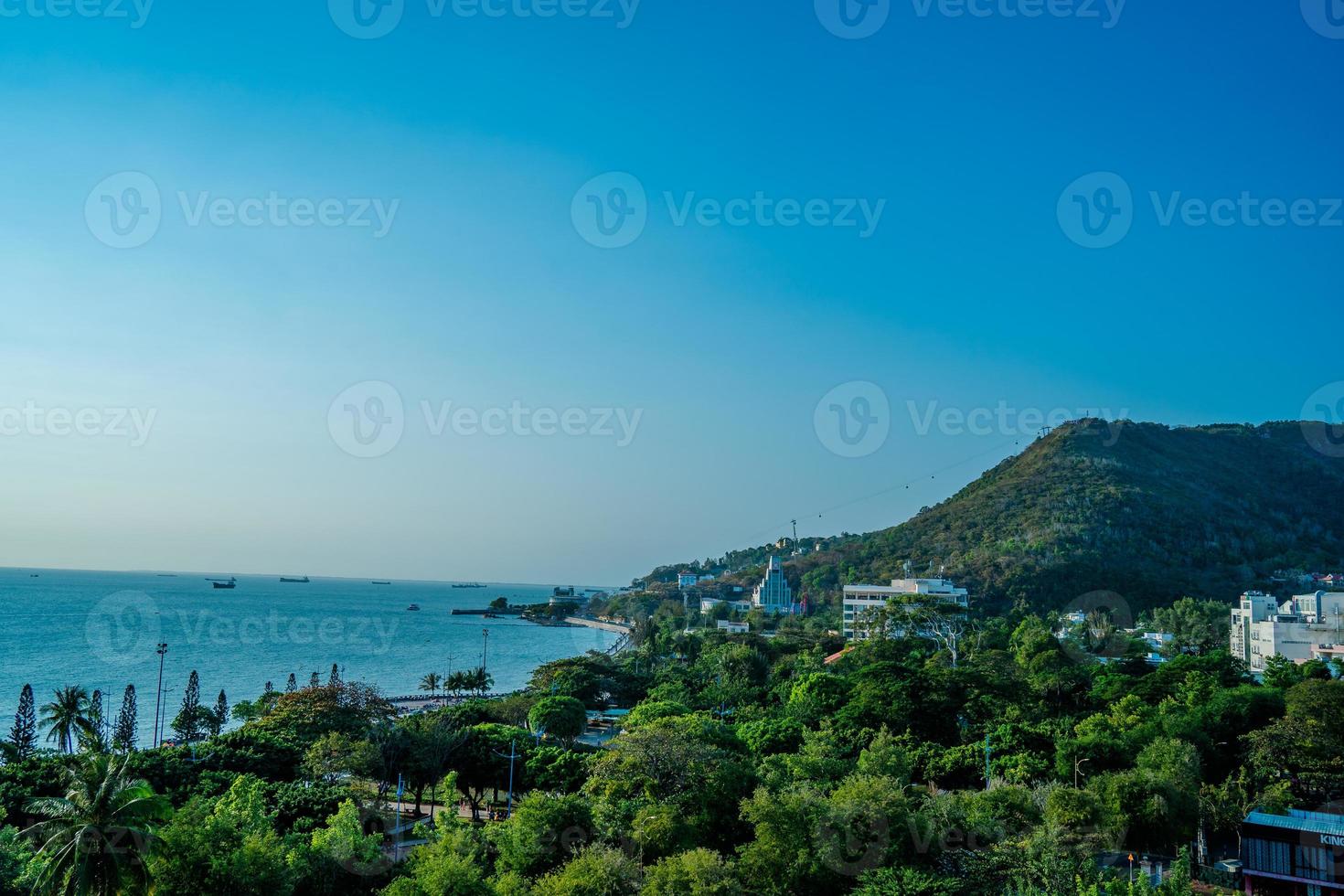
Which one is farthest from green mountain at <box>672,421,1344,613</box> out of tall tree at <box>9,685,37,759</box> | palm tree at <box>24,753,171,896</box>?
palm tree at <box>24,753,171,896</box>

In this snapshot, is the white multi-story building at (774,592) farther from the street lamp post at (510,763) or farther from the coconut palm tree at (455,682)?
the street lamp post at (510,763)

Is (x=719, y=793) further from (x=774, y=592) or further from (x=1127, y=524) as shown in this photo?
(x=774, y=592)

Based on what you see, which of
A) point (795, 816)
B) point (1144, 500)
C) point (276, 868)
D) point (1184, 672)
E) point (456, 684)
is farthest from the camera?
point (1144, 500)

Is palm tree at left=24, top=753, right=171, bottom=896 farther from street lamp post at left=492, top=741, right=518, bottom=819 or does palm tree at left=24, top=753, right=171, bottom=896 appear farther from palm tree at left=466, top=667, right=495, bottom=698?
palm tree at left=466, top=667, right=495, bottom=698

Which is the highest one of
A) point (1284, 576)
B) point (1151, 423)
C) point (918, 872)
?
point (1151, 423)

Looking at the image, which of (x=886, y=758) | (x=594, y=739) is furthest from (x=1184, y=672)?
(x=594, y=739)

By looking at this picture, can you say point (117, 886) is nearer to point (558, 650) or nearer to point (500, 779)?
point (500, 779)

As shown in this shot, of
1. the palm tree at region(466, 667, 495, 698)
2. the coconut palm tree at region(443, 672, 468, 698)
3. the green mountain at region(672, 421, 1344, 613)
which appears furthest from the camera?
the green mountain at region(672, 421, 1344, 613)

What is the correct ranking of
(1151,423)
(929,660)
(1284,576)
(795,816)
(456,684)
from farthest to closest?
(1151,423)
(1284,576)
(456,684)
(929,660)
(795,816)
